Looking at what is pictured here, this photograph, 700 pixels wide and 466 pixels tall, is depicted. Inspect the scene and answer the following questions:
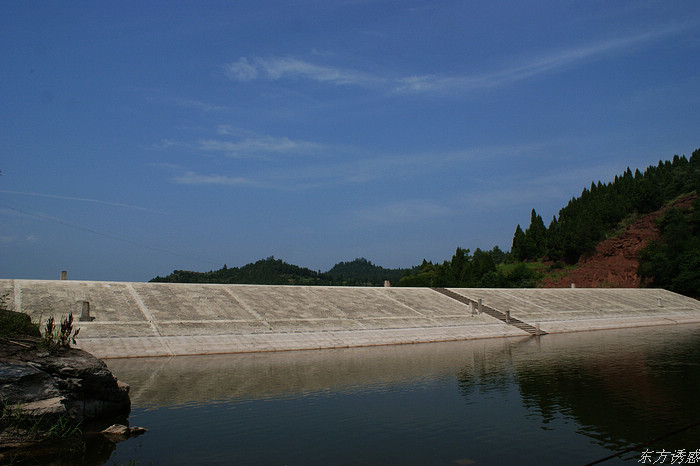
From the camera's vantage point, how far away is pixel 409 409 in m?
21.6

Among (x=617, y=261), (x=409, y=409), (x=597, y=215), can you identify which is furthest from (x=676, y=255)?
(x=409, y=409)

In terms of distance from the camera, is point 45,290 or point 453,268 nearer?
point 45,290

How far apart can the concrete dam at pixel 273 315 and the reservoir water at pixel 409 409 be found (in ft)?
12.6

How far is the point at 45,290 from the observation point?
4216 cm

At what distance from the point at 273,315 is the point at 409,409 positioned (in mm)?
26097

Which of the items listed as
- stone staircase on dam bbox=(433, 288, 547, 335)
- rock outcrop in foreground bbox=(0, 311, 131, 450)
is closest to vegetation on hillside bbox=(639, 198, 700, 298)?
stone staircase on dam bbox=(433, 288, 547, 335)

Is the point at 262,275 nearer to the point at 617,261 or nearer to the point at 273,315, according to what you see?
the point at 617,261

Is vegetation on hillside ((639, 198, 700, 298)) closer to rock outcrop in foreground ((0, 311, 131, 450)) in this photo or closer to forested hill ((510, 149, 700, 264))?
forested hill ((510, 149, 700, 264))

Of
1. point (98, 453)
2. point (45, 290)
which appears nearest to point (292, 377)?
point (98, 453)

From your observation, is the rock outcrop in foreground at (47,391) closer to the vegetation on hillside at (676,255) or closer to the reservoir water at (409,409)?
the reservoir water at (409,409)

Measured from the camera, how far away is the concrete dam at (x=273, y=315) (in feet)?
123

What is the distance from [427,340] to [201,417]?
29457 millimetres

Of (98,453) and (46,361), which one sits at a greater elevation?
(46,361)

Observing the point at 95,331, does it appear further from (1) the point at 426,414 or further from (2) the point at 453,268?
(2) the point at 453,268
